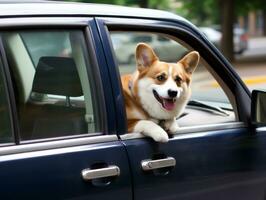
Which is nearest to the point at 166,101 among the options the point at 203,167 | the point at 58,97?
the point at 203,167

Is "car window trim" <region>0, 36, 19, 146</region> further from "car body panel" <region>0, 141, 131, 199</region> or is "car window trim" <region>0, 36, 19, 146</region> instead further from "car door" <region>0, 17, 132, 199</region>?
"car body panel" <region>0, 141, 131, 199</region>

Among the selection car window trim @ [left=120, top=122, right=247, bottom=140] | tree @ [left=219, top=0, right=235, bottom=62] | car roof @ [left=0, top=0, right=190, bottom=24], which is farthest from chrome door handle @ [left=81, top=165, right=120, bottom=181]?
tree @ [left=219, top=0, right=235, bottom=62]

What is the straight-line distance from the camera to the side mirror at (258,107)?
121 inches

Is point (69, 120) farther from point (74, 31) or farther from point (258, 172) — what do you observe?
point (258, 172)

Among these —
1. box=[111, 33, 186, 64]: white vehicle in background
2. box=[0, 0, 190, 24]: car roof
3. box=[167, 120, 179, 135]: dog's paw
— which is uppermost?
box=[111, 33, 186, 64]: white vehicle in background

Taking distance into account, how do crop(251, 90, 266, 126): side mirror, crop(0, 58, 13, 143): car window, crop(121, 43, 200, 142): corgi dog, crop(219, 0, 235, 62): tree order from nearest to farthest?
1. crop(0, 58, 13, 143): car window
2. crop(121, 43, 200, 142): corgi dog
3. crop(251, 90, 266, 126): side mirror
4. crop(219, 0, 235, 62): tree

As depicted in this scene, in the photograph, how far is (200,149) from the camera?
9.50ft

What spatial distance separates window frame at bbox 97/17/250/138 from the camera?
9.09 feet

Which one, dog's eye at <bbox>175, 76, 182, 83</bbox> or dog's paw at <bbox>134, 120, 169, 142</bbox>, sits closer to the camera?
dog's paw at <bbox>134, 120, 169, 142</bbox>

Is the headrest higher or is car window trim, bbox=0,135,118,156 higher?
the headrest

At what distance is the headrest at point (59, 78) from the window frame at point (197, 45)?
0.20 metres

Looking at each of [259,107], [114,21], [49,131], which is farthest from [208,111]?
[49,131]

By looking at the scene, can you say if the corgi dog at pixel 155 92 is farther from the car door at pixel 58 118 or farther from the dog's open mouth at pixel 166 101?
the car door at pixel 58 118

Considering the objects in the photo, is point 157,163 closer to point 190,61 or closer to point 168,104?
point 168,104
